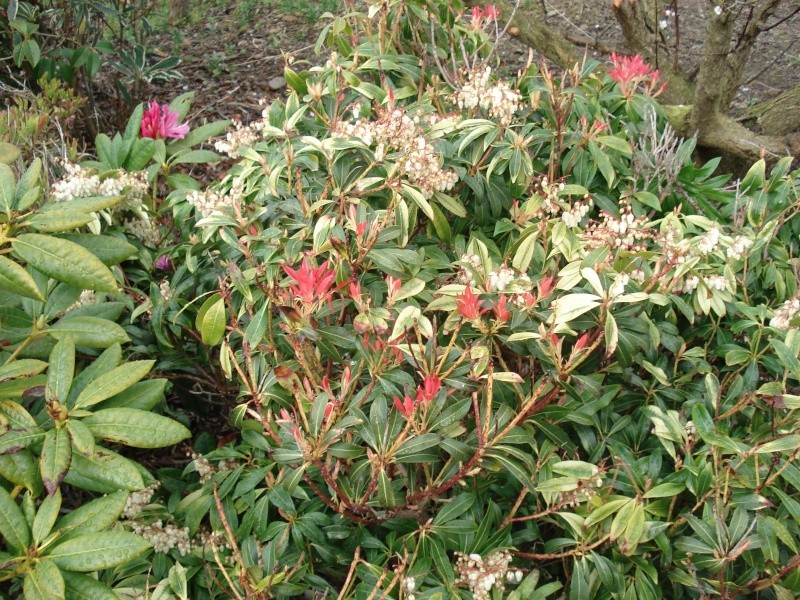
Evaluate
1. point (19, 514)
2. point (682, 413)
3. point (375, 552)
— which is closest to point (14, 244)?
point (19, 514)

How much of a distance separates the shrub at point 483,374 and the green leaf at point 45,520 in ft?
1.03

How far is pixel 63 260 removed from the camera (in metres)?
1.49

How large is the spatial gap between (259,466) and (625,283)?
96 cm

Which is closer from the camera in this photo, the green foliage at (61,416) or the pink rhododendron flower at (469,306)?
the green foliage at (61,416)

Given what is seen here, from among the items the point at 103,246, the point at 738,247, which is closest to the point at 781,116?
the point at 738,247

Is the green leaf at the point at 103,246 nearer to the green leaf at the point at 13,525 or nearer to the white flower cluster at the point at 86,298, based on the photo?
the white flower cluster at the point at 86,298

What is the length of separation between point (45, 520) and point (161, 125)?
1.66 m

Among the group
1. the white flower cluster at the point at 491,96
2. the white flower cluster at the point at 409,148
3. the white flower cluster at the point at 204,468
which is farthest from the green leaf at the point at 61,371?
the white flower cluster at the point at 491,96

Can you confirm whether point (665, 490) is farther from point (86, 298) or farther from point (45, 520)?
point (86, 298)

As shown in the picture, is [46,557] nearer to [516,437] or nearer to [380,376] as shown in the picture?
[380,376]

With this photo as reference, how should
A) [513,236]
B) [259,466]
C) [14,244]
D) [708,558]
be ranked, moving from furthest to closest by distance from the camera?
[513,236] → [259,466] → [708,558] → [14,244]

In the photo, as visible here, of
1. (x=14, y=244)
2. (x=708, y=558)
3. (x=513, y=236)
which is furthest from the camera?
(x=513, y=236)

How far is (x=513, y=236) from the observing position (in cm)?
214

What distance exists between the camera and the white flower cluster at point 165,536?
175 cm
